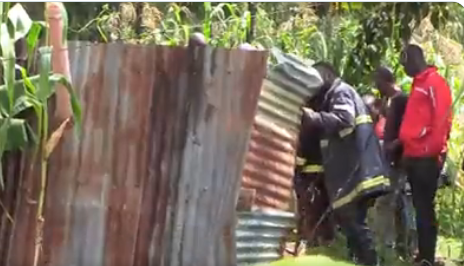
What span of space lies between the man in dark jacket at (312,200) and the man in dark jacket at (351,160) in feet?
0.68

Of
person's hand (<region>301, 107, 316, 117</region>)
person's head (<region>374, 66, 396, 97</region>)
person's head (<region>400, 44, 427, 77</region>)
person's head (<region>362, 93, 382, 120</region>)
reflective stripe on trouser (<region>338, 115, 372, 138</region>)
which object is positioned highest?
person's head (<region>400, 44, 427, 77</region>)

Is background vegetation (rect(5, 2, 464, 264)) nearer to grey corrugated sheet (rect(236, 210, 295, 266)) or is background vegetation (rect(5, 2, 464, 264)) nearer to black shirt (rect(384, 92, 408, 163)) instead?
black shirt (rect(384, 92, 408, 163))

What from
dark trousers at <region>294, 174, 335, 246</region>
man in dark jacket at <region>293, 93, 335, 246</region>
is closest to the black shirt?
man in dark jacket at <region>293, 93, 335, 246</region>

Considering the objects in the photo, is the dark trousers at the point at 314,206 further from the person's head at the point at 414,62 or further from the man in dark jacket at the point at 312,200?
the person's head at the point at 414,62

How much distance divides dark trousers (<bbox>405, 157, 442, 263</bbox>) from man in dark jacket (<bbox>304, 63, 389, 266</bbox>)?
0.20 metres

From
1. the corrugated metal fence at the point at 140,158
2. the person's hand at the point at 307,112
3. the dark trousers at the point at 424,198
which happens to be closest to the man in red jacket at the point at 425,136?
the dark trousers at the point at 424,198

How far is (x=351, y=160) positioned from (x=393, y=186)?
1.45 ft

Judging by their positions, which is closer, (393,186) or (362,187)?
(362,187)

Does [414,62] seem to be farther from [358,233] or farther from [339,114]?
[358,233]

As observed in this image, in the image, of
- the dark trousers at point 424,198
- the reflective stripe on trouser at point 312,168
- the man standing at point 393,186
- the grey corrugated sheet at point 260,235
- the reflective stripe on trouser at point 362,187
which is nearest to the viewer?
the grey corrugated sheet at point 260,235

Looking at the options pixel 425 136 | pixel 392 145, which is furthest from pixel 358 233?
pixel 425 136

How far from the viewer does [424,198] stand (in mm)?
5168

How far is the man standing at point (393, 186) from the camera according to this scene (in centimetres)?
534

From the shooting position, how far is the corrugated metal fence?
3.89 metres
